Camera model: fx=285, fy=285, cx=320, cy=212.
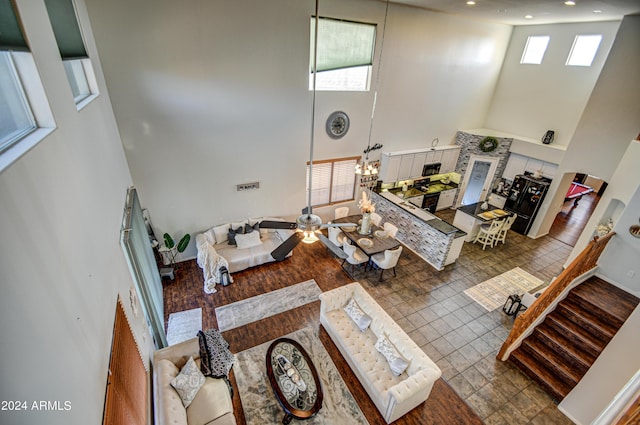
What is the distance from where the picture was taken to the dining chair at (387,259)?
7.08 metres

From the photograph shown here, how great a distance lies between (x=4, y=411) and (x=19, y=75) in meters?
2.33

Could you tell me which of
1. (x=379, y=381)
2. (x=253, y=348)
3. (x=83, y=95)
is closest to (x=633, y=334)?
(x=379, y=381)

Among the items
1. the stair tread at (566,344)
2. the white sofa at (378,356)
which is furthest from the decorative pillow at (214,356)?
the stair tread at (566,344)

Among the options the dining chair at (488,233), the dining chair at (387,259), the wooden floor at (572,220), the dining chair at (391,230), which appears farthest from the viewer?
the wooden floor at (572,220)

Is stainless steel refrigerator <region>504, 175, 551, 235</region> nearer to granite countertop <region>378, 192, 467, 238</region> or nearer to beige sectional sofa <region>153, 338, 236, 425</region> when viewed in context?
granite countertop <region>378, 192, 467, 238</region>

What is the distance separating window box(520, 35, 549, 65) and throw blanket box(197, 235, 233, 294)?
11.7 metres

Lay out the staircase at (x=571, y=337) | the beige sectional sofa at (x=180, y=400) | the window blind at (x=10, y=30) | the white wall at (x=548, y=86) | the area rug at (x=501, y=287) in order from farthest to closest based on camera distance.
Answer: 1. the white wall at (x=548, y=86)
2. the area rug at (x=501, y=287)
3. the staircase at (x=571, y=337)
4. the beige sectional sofa at (x=180, y=400)
5. the window blind at (x=10, y=30)

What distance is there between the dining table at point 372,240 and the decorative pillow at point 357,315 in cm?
157

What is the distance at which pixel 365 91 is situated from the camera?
822 centimetres

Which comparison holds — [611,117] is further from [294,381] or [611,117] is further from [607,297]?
[294,381]

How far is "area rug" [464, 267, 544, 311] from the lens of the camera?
686cm

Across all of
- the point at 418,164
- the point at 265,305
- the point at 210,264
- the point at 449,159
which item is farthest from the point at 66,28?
the point at 449,159

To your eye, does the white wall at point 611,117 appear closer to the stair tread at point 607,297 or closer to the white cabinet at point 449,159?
the stair tread at point 607,297

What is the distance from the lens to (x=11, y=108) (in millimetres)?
1965
